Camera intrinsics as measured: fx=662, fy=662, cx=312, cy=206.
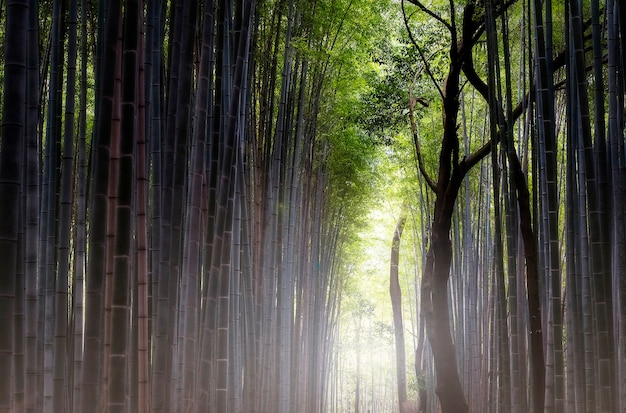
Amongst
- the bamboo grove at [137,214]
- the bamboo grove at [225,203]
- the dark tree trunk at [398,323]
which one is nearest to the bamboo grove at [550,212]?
the bamboo grove at [225,203]

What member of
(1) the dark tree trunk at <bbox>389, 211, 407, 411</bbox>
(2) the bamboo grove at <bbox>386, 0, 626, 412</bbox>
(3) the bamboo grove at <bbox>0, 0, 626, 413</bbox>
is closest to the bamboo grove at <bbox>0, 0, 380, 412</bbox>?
(3) the bamboo grove at <bbox>0, 0, 626, 413</bbox>

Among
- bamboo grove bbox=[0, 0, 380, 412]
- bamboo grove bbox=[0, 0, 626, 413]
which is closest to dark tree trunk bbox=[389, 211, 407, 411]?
bamboo grove bbox=[0, 0, 626, 413]

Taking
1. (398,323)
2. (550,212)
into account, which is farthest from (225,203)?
(398,323)

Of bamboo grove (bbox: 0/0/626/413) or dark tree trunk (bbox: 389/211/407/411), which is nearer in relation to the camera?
bamboo grove (bbox: 0/0/626/413)

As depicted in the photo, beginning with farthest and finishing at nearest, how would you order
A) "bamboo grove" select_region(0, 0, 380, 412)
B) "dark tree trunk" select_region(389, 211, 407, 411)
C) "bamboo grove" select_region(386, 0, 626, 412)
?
"dark tree trunk" select_region(389, 211, 407, 411)
"bamboo grove" select_region(386, 0, 626, 412)
"bamboo grove" select_region(0, 0, 380, 412)

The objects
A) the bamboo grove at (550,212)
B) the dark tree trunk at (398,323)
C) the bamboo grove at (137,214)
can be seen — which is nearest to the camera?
the bamboo grove at (137,214)

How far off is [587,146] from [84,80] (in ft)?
9.61

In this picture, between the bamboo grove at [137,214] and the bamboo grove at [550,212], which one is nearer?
the bamboo grove at [137,214]

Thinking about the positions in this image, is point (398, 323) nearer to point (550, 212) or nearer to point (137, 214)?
point (550, 212)

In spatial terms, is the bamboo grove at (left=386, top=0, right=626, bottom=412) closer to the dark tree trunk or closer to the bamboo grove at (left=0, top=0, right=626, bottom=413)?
the bamboo grove at (left=0, top=0, right=626, bottom=413)

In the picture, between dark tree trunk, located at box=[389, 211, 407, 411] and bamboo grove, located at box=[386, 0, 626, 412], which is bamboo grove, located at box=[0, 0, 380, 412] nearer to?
bamboo grove, located at box=[386, 0, 626, 412]

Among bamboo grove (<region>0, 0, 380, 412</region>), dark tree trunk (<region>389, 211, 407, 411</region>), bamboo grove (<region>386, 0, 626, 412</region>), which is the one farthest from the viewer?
dark tree trunk (<region>389, 211, 407, 411</region>)

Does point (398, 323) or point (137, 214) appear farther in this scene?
point (398, 323)

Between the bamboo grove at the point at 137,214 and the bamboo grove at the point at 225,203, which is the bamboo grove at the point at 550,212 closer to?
the bamboo grove at the point at 225,203
